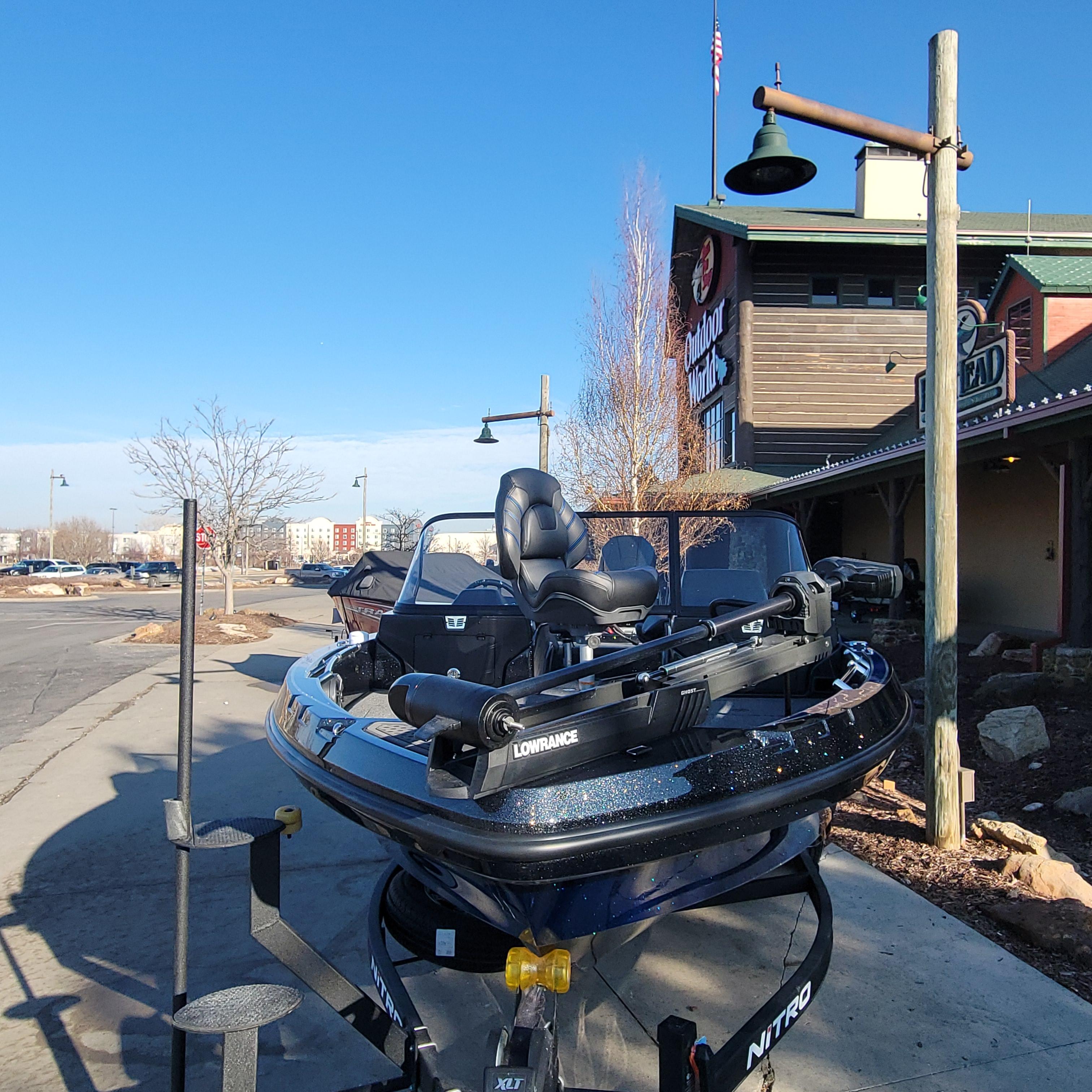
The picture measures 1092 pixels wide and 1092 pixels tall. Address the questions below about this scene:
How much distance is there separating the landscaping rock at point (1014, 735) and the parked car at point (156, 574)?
44033 mm

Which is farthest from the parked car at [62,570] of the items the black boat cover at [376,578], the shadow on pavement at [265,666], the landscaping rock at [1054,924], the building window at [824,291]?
the landscaping rock at [1054,924]

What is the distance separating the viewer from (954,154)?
458 cm

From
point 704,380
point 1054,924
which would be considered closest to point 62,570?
point 704,380

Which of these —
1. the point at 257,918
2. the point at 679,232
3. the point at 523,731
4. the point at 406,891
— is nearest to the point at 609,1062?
the point at 406,891

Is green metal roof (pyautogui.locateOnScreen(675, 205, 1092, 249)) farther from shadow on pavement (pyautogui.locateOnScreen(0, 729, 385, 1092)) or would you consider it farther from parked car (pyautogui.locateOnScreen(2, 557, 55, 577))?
parked car (pyautogui.locateOnScreen(2, 557, 55, 577))

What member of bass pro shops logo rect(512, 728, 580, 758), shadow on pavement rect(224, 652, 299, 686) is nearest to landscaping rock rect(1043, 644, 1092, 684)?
bass pro shops logo rect(512, 728, 580, 758)

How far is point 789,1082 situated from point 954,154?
14.9 feet

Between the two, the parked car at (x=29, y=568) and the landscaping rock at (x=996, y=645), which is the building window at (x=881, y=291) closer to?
the landscaping rock at (x=996, y=645)

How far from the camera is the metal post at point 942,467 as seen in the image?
4.36 m

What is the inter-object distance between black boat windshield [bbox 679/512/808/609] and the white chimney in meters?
18.0

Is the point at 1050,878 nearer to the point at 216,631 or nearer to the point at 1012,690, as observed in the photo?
the point at 1012,690

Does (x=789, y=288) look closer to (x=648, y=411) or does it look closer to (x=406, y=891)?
(x=648, y=411)

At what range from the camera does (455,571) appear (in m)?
4.88

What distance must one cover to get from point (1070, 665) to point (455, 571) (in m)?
5.46
